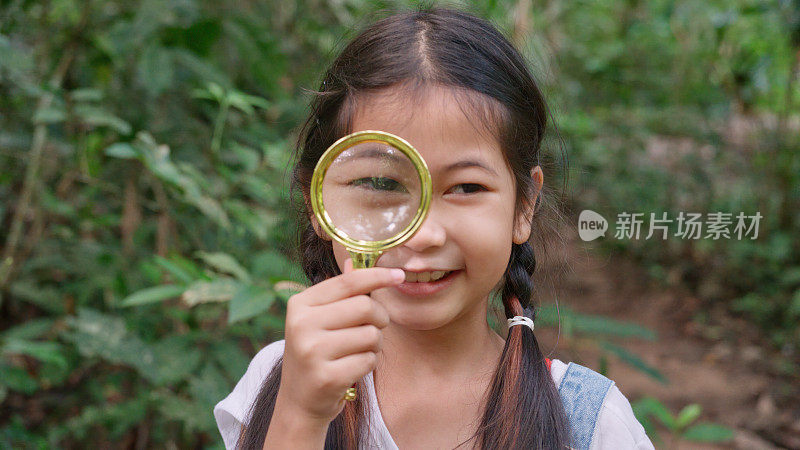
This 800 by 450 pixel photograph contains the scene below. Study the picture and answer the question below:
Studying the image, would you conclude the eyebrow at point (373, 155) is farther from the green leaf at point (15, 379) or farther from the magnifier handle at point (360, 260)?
the green leaf at point (15, 379)

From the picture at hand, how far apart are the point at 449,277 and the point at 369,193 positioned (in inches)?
8.9

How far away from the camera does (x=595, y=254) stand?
6066 millimetres

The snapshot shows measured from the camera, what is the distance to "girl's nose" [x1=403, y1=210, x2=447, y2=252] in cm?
126

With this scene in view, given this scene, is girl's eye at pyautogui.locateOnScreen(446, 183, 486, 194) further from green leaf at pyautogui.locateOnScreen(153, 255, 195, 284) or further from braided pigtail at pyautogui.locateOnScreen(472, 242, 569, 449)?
green leaf at pyautogui.locateOnScreen(153, 255, 195, 284)

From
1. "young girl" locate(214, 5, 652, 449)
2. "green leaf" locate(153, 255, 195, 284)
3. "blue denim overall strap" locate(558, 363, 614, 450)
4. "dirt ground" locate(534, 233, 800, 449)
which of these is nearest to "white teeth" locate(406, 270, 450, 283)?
"young girl" locate(214, 5, 652, 449)

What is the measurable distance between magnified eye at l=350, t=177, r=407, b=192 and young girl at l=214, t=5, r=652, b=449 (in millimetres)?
82

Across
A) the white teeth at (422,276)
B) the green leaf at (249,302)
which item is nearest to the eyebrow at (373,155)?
the white teeth at (422,276)

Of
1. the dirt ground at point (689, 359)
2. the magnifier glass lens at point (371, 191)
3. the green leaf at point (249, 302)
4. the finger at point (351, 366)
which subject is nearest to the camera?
the finger at point (351, 366)

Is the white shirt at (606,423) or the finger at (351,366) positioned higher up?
the finger at (351,366)

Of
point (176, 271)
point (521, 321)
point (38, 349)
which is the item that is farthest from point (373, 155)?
point (38, 349)

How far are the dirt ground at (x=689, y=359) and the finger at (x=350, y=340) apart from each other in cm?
213

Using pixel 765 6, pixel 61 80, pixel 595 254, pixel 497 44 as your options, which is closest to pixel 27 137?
pixel 61 80

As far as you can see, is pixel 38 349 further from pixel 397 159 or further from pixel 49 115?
pixel 397 159

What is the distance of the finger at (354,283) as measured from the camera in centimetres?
110
